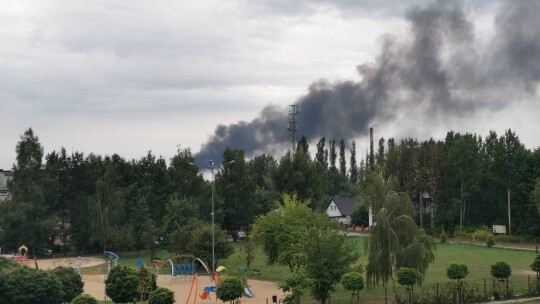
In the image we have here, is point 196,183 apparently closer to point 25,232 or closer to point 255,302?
point 25,232

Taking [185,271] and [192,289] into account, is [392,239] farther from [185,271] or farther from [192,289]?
[185,271]

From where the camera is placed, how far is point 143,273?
39281mm

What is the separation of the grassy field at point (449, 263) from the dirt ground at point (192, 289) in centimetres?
258

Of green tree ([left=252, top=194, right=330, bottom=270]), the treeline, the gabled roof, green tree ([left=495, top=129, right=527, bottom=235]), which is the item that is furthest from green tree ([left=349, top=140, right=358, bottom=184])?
green tree ([left=252, top=194, right=330, bottom=270])

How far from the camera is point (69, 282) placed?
128 feet

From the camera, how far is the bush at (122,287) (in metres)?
37.6

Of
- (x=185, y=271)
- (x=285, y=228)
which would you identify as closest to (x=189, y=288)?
(x=185, y=271)

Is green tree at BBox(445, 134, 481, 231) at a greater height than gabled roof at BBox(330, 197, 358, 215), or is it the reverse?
green tree at BBox(445, 134, 481, 231)

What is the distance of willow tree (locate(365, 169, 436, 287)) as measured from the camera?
125 feet

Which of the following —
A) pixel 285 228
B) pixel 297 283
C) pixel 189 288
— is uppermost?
pixel 285 228

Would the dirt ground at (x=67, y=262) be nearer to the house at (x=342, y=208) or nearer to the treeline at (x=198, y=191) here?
the treeline at (x=198, y=191)

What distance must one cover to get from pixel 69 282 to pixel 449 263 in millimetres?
37955

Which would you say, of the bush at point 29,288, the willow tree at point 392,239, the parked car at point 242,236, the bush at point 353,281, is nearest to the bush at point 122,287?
the bush at point 29,288

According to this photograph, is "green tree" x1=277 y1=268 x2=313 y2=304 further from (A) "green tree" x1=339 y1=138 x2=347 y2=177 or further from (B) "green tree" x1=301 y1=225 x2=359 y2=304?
(A) "green tree" x1=339 y1=138 x2=347 y2=177
